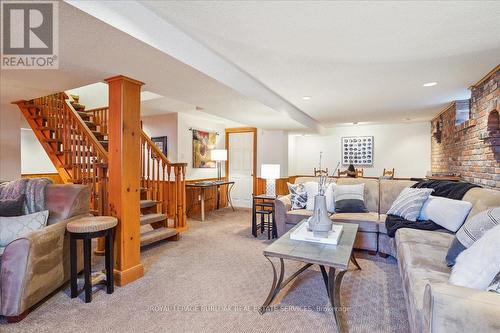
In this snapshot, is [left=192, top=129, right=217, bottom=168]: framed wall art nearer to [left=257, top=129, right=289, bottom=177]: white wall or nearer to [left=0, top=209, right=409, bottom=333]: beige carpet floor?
[left=257, top=129, right=289, bottom=177]: white wall

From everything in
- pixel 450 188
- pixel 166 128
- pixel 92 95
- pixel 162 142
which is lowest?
pixel 450 188

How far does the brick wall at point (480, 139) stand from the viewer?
2828 mm

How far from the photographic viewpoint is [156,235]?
3.63 meters

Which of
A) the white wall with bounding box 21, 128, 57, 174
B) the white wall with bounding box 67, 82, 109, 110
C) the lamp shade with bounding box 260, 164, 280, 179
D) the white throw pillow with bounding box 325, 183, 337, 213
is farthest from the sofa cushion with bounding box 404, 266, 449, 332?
the white wall with bounding box 21, 128, 57, 174

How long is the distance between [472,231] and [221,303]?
1.96 meters

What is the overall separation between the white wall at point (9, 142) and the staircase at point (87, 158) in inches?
8.8

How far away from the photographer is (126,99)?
2529 mm

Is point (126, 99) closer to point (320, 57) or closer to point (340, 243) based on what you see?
point (320, 57)

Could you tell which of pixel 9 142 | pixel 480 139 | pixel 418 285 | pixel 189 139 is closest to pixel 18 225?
pixel 9 142

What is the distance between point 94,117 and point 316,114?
445 centimetres

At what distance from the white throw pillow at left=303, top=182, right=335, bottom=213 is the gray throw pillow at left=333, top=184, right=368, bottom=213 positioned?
0.06 m

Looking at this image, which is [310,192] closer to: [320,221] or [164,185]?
[320,221]

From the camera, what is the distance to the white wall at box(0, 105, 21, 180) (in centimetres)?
422

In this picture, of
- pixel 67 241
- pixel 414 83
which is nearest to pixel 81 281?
pixel 67 241
